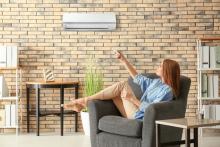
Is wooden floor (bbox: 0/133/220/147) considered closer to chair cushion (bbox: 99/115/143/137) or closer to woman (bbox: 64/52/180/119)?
woman (bbox: 64/52/180/119)

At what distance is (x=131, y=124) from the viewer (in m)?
4.79

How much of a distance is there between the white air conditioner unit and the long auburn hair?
258cm

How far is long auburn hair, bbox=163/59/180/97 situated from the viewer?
16.3 feet

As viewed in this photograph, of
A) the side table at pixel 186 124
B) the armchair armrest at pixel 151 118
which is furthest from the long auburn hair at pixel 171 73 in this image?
the side table at pixel 186 124

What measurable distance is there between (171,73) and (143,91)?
22.1 inches

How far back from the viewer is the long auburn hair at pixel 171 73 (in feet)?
16.3

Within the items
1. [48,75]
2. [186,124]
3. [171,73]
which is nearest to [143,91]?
[171,73]

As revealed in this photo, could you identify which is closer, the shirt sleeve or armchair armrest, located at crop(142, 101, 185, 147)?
armchair armrest, located at crop(142, 101, 185, 147)

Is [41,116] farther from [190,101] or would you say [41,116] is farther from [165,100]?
[165,100]

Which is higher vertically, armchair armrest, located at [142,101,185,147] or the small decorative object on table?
the small decorative object on table

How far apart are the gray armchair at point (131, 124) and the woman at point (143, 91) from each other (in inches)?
3.4

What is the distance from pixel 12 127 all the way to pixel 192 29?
302cm

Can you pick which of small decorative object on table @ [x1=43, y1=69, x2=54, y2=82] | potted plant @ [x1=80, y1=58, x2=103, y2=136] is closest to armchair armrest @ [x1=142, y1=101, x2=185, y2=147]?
potted plant @ [x1=80, y1=58, x2=103, y2=136]

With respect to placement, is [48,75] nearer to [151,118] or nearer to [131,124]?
[131,124]
